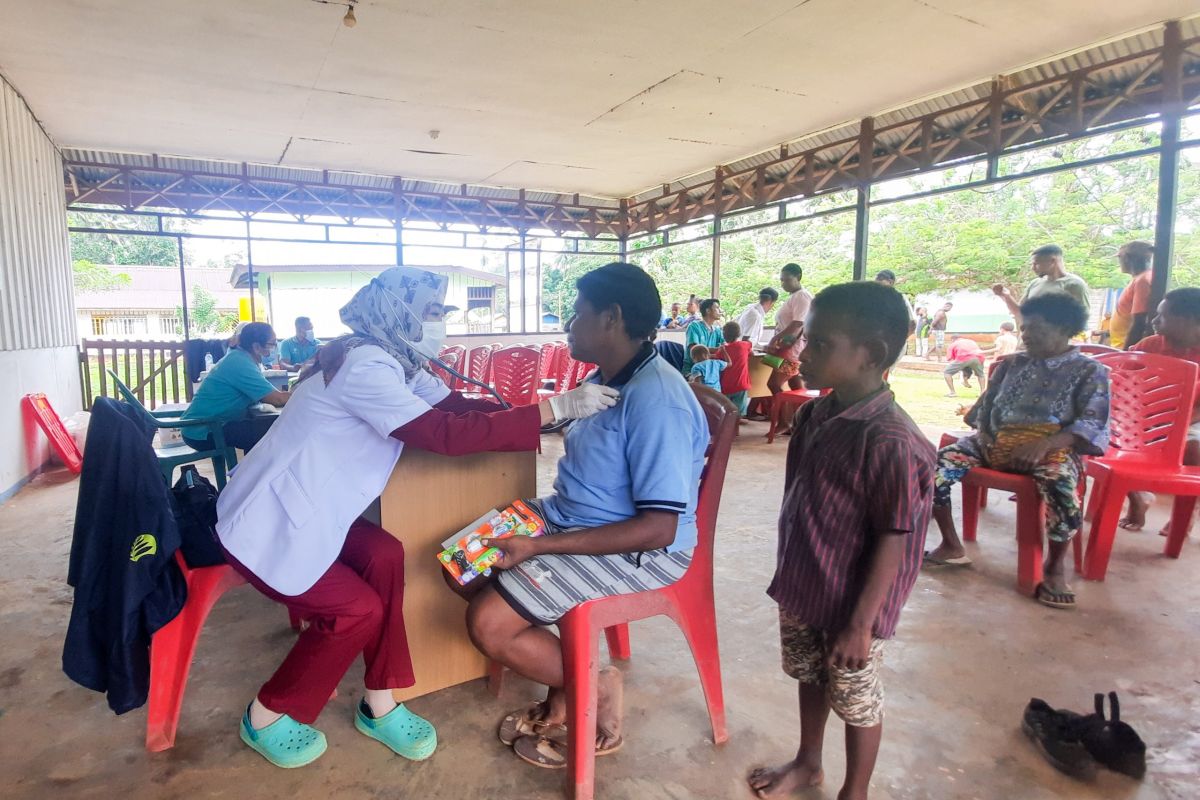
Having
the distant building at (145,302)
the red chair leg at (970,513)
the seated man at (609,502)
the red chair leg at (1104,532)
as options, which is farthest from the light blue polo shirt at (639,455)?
the distant building at (145,302)

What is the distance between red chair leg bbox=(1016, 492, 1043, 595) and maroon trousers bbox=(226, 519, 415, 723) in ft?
8.11

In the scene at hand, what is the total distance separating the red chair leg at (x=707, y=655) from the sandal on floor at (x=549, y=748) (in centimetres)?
26

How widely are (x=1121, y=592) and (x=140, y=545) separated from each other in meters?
3.48

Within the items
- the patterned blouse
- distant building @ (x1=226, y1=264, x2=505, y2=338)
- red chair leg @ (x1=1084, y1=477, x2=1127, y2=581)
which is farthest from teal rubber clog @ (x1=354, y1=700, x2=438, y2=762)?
distant building @ (x1=226, y1=264, x2=505, y2=338)

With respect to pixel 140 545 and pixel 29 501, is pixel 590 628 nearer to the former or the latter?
pixel 140 545

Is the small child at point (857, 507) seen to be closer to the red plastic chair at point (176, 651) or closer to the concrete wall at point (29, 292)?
the red plastic chair at point (176, 651)

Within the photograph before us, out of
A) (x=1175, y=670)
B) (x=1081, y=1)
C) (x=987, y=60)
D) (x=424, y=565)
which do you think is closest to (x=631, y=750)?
(x=424, y=565)

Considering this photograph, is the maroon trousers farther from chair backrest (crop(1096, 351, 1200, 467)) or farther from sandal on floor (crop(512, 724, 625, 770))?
chair backrest (crop(1096, 351, 1200, 467))

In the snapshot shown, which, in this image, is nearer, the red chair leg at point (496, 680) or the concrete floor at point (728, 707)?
the concrete floor at point (728, 707)

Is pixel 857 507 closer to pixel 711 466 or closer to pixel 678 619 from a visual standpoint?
pixel 711 466

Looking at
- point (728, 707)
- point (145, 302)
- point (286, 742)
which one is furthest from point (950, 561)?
point (145, 302)

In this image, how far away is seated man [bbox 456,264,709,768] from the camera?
1.46 m

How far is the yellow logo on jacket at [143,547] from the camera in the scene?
1528mm

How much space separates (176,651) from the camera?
5.51 ft
